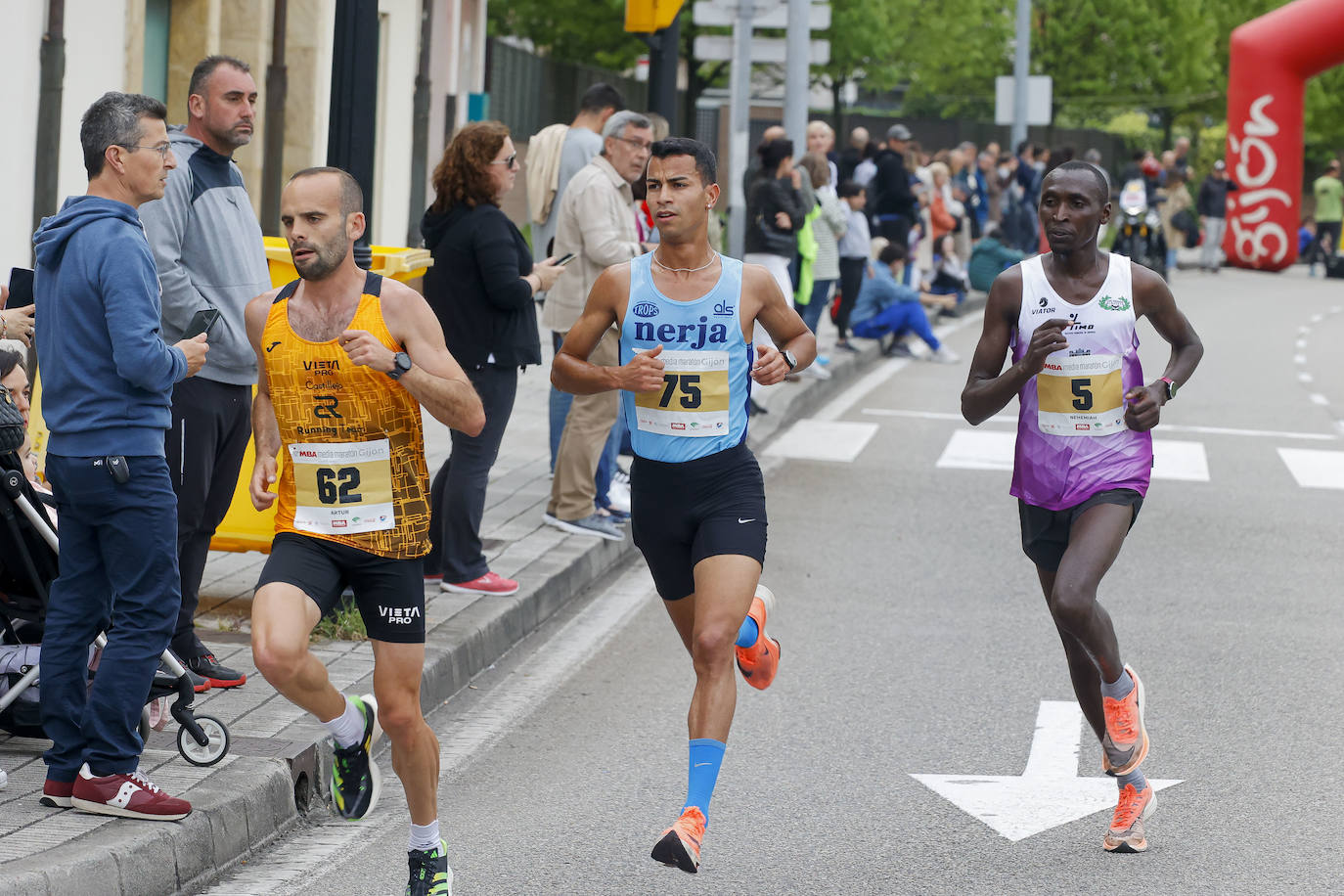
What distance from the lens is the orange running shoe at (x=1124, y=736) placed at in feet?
18.7

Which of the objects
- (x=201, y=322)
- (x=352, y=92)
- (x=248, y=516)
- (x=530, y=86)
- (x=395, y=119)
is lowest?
(x=248, y=516)

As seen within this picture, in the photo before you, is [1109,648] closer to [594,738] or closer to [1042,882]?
[1042,882]

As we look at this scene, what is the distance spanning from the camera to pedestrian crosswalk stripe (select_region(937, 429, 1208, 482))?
44.0 ft

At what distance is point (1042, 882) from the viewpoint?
538 centimetres

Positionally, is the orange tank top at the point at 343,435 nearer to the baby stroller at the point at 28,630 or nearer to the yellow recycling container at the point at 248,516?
the baby stroller at the point at 28,630

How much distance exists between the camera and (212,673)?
674 cm

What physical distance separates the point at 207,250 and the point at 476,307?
76.1 inches

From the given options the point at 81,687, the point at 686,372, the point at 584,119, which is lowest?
the point at 81,687

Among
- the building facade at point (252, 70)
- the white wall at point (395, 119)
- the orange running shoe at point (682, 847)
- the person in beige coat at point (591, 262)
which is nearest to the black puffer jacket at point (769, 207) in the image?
the building facade at point (252, 70)

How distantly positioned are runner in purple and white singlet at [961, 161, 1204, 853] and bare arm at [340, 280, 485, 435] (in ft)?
5.15

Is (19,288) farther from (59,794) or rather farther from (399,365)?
(399,365)

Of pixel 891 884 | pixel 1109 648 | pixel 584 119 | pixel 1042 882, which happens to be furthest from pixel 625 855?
pixel 584 119

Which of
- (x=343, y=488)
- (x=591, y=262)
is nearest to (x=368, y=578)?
(x=343, y=488)

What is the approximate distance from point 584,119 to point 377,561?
6124mm
